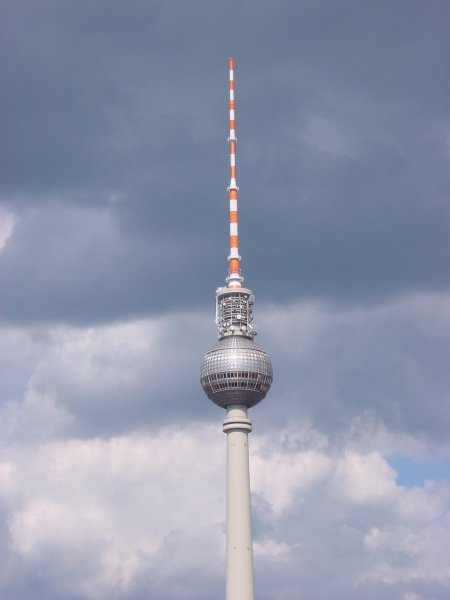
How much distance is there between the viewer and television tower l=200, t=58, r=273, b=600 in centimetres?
18162

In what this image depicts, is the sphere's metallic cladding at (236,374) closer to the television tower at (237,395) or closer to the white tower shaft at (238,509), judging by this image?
the television tower at (237,395)

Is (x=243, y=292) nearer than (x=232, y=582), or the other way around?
(x=232, y=582)

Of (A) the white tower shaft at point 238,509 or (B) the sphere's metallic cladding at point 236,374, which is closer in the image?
(A) the white tower shaft at point 238,509

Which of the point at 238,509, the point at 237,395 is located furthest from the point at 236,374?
the point at 238,509

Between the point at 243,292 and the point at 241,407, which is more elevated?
the point at 243,292

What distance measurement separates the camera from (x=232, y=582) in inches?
7087

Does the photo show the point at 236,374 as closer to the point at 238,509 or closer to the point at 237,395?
the point at 237,395

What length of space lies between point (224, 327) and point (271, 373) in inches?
426

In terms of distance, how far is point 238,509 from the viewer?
605 ft

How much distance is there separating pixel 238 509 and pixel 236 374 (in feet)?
69.9

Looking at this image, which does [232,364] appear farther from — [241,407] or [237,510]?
[237,510]

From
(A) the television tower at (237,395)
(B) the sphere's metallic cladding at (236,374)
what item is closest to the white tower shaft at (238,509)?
(A) the television tower at (237,395)

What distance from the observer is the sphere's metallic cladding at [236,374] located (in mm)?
191750

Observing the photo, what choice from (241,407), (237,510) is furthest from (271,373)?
(237,510)
